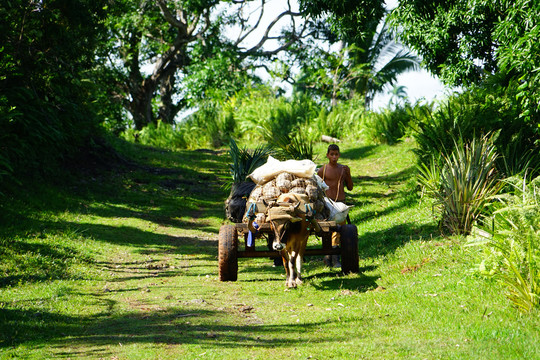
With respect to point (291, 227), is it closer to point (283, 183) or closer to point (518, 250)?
point (283, 183)

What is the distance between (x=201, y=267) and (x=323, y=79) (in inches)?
961

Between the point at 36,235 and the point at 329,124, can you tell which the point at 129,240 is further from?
the point at 329,124

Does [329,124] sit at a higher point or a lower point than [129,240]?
higher

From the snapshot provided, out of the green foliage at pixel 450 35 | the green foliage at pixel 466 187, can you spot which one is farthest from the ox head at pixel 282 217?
the green foliage at pixel 450 35

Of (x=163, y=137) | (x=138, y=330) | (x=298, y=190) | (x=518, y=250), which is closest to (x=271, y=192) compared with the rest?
(x=298, y=190)

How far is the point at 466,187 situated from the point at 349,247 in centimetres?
252

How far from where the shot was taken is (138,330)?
7.09 m

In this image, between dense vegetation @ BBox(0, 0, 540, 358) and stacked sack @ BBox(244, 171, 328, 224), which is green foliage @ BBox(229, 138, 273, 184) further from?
stacked sack @ BBox(244, 171, 328, 224)

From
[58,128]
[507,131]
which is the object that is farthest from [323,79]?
[507,131]

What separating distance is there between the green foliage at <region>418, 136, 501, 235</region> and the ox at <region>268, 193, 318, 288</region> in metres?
3.02

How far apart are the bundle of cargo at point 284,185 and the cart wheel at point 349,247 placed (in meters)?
0.49

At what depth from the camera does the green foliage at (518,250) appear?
6516 mm

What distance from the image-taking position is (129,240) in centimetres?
1395

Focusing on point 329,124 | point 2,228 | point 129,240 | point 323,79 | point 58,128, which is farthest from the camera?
point 323,79
